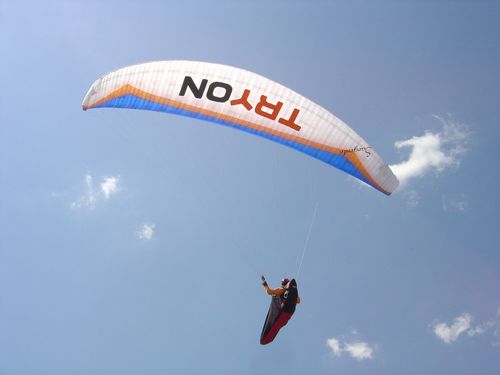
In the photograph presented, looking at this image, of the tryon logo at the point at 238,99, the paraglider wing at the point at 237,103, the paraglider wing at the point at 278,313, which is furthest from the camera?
the paraglider wing at the point at 278,313

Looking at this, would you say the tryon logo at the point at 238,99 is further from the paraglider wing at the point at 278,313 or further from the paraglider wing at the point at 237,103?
the paraglider wing at the point at 278,313

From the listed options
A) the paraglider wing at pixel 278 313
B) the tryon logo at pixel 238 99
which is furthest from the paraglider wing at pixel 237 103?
the paraglider wing at pixel 278 313

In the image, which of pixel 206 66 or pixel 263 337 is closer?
pixel 206 66

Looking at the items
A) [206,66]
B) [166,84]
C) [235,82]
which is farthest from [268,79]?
[166,84]

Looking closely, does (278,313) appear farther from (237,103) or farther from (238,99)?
(238,99)

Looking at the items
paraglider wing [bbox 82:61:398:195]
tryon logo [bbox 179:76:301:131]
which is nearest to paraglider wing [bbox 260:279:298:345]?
paraglider wing [bbox 82:61:398:195]

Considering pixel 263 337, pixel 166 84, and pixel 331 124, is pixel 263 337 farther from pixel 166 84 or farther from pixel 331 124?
pixel 166 84

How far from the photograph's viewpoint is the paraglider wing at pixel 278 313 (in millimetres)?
14867

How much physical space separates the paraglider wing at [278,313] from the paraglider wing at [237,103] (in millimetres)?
4934

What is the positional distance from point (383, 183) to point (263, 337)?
7409mm

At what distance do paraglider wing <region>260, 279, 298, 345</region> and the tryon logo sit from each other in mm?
5648

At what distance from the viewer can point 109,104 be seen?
14562 millimetres

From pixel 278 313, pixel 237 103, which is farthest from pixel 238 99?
pixel 278 313

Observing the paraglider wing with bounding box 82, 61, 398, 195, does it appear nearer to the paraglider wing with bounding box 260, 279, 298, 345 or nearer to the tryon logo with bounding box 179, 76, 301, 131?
the tryon logo with bounding box 179, 76, 301, 131
